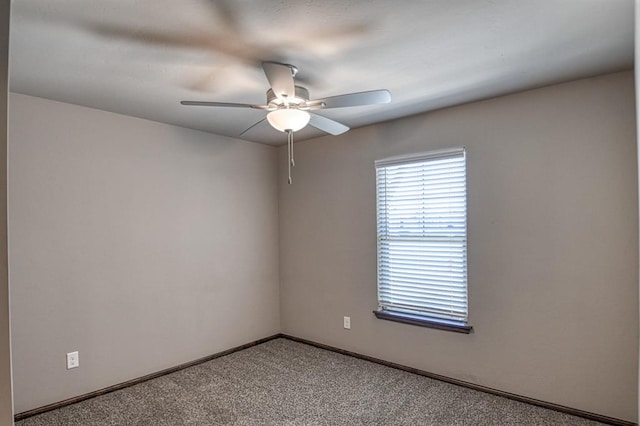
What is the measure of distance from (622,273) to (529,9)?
6.12ft

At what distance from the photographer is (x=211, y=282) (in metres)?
3.99

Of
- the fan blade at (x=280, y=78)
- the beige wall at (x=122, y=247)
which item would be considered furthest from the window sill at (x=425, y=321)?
the fan blade at (x=280, y=78)

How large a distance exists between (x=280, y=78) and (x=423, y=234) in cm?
200

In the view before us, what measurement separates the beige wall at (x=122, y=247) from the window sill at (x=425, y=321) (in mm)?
1581

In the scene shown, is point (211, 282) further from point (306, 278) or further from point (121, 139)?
point (121, 139)

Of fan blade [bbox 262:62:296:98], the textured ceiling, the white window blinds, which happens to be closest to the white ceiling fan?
fan blade [bbox 262:62:296:98]

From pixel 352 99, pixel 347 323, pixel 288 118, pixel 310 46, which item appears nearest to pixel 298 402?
pixel 347 323

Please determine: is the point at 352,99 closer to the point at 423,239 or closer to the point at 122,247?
the point at 423,239

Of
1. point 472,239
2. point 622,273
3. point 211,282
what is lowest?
point 211,282

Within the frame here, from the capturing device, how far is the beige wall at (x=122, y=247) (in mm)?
2816

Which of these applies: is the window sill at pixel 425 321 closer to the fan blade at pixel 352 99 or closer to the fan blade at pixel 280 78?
the fan blade at pixel 352 99

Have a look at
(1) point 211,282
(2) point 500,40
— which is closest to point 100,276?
(1) point 211,282

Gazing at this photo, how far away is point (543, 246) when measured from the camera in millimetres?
2816

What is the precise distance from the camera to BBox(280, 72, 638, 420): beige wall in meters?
2.54
